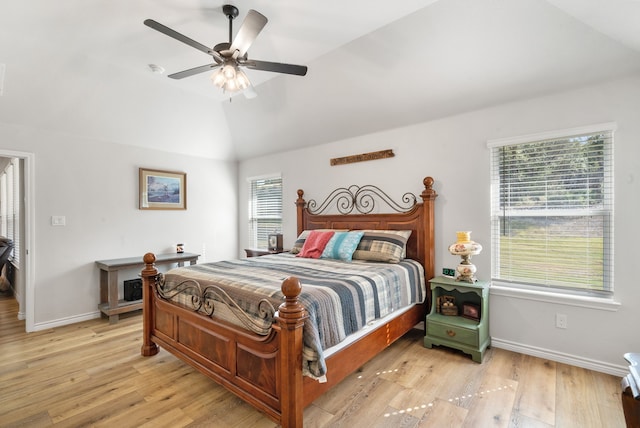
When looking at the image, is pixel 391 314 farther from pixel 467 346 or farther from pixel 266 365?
pixel 266 365

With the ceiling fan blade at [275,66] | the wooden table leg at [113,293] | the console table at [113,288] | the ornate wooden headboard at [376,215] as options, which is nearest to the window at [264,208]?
the ornate wooden headboard at [376,215]

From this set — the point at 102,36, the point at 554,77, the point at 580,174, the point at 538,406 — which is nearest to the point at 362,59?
the point at 554,77

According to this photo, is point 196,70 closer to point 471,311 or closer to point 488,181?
point 488,181

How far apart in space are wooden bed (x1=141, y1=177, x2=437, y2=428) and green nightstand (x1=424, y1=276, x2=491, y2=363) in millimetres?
214

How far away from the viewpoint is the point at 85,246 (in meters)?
3.84

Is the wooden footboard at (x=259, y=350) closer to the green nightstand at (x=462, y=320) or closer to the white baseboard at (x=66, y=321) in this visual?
the green nightstand at (x=462, y=320)

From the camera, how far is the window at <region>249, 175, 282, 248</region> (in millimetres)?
5094

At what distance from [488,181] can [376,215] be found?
1259 mm

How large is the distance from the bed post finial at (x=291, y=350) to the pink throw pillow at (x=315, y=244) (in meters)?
1.79

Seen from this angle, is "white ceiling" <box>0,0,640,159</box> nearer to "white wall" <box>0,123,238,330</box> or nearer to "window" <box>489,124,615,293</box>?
"white wall" <box>0,123,238,330</box>

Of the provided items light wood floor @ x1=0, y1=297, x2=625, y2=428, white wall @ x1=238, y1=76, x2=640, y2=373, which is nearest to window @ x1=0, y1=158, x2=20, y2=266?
light wood floor @ x1=0, y1=297, x2=625, y2=428

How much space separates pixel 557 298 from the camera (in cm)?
264

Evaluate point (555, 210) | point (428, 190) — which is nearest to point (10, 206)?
point (428, 190)

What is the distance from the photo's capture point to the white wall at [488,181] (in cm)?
238
